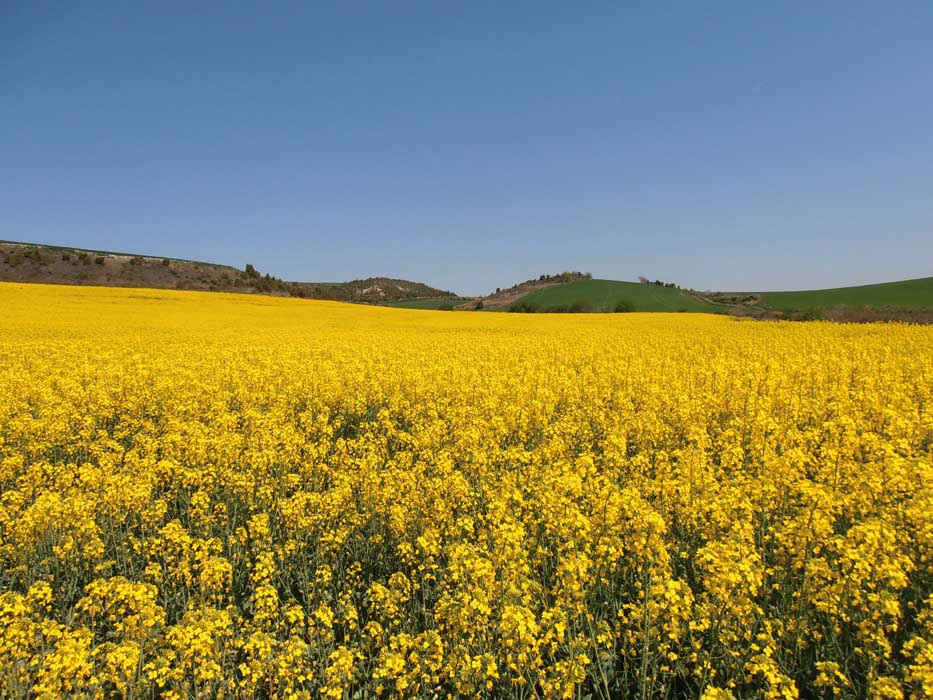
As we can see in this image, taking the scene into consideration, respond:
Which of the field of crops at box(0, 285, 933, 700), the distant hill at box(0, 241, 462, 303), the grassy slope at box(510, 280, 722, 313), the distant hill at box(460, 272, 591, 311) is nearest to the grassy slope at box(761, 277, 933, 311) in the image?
the grassy slope at box(510, 280, 722, 313)

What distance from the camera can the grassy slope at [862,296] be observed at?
54375mm

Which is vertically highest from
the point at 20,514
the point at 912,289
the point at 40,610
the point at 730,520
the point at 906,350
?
the point at 912,289

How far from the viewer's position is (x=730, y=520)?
4.40m

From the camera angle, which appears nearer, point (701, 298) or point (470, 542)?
point (470, 542)

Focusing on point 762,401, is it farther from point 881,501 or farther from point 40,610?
point 40,610

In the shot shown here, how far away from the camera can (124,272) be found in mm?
62125

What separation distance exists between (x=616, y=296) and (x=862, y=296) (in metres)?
30.1

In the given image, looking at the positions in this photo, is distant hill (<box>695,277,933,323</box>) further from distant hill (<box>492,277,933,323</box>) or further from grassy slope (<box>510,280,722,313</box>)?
grassy slope (<box>510,280,722,313</box>)

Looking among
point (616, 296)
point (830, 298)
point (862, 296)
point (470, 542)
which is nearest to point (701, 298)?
point (616, 296)

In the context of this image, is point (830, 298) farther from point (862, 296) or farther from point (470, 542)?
point (470, 542)

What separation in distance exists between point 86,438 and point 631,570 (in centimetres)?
843

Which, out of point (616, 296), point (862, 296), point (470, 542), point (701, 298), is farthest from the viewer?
point (616, 296)

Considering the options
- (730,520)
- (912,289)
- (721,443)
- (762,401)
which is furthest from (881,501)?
(912,289)

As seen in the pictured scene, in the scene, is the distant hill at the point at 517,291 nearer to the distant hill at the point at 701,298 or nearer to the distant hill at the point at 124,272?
the distant hill at the point at 701,298
